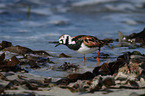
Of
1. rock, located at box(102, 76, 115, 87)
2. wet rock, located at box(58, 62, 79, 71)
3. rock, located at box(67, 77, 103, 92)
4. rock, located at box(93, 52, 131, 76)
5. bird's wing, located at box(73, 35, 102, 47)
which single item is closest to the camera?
rock, located at box(67, 77, 103, 92)

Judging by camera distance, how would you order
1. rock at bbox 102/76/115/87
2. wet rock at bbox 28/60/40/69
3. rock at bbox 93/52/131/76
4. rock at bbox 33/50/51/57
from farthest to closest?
rock at bbox 33/50/51/57 < wet rock at bbox 28/60/40/69 < rock at bbox 93/52/131/76 < rock at bbox 102/76/115/87

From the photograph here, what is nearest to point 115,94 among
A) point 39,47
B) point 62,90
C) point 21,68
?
point 62,90

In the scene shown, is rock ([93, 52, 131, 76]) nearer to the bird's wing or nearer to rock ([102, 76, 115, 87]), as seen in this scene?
rock ([102, 76, 115, 87])

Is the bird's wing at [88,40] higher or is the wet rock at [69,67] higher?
the bird's wing at [88,40]

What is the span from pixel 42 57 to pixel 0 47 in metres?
1.34

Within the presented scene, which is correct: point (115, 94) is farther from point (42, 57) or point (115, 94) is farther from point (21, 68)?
point (42, 57)

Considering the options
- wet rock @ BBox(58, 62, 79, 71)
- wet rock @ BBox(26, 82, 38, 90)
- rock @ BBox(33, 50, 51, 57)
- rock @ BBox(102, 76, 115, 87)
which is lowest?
wet rock @ BBox(26, 82, 38, 90)

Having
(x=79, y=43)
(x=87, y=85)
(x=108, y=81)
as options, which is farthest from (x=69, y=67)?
(x=108, y=81)

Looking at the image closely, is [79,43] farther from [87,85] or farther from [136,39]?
[136,39]

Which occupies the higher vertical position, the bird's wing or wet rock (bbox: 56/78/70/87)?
the bird's wing

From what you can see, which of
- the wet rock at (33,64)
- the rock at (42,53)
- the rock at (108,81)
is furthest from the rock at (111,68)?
the rock at (42,53)

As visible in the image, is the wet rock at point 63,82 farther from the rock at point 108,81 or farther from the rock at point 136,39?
the rock at point 136,39

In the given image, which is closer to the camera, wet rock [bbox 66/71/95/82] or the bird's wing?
wet rock [bbox 66/71/95/82]

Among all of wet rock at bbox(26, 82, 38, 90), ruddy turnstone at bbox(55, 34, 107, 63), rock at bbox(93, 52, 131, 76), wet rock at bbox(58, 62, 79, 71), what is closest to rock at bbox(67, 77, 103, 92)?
rock at bbox(93, 52, 131, 76)
